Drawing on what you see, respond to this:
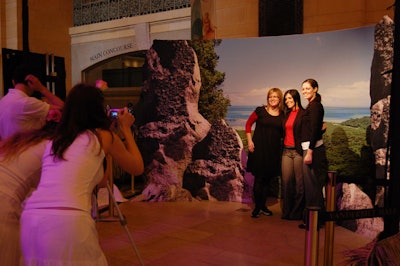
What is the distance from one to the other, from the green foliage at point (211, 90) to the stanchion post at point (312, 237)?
4.43 metres

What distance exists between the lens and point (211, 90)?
6.08m

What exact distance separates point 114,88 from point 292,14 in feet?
20.1

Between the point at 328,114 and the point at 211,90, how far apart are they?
5.23 feet

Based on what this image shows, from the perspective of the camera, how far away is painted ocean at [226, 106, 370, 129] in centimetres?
497

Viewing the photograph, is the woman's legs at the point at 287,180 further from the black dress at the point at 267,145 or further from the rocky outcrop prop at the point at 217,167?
the rocky outcrop prop at the point at 217,167

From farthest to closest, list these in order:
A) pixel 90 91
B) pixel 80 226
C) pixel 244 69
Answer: pixel 244 69, pixel 90 91, pixel 80 226

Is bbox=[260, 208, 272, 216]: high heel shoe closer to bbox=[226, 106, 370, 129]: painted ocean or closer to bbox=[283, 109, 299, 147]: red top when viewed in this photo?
bbox=[283, 109, 299, 147]: red top

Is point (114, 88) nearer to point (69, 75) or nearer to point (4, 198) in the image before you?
point (69, 75)

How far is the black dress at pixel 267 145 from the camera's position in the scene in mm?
5285

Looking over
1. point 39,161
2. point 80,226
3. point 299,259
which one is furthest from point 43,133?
point 299,259

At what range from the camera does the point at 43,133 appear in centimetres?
208

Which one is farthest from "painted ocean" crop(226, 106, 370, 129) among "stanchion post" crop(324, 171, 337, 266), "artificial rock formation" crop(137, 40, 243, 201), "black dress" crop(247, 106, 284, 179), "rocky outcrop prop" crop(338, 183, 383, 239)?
"stanchion post" crop(324, 171, 337, 266)

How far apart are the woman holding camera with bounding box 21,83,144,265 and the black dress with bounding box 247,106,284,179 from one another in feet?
11.5

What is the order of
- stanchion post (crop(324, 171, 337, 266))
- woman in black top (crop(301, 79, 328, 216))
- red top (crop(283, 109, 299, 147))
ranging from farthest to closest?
red top (crop(283, 109, 299, 147)), woman in black top (crop(301, 79, 328, 216)), stanchion post (crop(324, 171, 337, 266))
